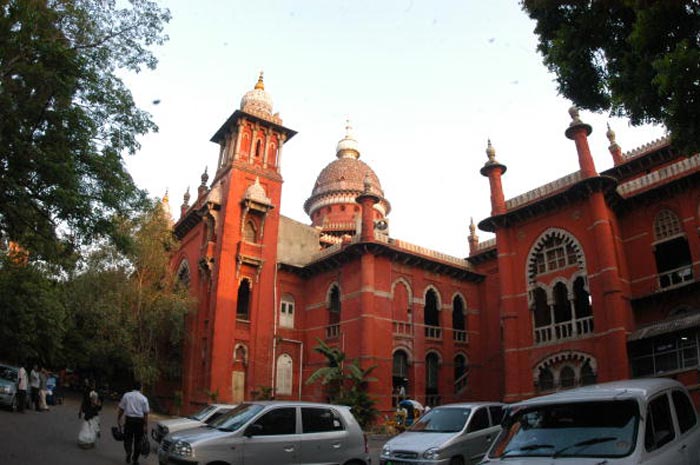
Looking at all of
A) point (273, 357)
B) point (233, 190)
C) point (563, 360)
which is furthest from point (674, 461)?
point (233, 190)

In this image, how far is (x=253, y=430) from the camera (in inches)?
339

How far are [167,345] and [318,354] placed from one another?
26.7ft

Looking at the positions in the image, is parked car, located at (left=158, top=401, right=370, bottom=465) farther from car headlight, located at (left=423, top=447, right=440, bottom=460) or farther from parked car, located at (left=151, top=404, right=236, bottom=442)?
parked car, located at (left=151, top=404, right=236, bottom=442)

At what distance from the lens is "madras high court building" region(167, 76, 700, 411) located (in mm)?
20344

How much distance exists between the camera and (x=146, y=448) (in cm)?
1004

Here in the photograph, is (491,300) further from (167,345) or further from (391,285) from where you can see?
(167,345)

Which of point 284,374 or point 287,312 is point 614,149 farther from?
point 284,374

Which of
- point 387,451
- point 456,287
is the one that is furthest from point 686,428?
point 456,287

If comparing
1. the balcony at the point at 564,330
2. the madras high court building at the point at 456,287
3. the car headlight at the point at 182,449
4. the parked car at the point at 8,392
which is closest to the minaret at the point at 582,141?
the madras high court building at the point at 456,287

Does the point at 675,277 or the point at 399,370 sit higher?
the point at 675,277

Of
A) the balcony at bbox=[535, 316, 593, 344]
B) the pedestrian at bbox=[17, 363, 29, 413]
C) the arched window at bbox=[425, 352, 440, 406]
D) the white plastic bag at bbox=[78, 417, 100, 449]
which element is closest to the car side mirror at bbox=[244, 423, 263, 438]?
the white plastic bag at bbox=[78, 417, 100, 449]

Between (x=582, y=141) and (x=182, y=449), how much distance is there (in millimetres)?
19392

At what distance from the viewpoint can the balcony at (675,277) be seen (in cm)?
2002

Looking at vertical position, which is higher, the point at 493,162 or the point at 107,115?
the point at 493,162
